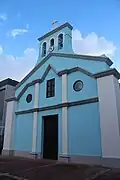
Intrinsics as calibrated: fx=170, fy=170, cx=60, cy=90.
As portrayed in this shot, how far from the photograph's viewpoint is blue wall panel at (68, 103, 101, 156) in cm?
945

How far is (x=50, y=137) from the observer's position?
12234 mm

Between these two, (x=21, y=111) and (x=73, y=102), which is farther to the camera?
(x=21, y=111)

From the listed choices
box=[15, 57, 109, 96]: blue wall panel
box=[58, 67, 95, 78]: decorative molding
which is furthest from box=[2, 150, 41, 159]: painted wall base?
box=[58, 67, 95, 78]: decorative molding

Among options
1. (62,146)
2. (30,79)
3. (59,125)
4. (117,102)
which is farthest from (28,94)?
(117,102)

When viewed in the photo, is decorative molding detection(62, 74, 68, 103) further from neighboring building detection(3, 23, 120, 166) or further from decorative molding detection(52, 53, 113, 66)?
decorative molding detection(52, 53, 113, 66)

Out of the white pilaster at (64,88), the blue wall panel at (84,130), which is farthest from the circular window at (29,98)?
the blue wall panel at (84,130)

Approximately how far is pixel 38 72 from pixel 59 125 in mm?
5157

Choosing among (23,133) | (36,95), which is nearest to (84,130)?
(36,95)

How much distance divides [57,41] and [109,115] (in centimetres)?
811

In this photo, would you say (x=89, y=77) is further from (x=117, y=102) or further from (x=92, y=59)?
(x=117, y=102)

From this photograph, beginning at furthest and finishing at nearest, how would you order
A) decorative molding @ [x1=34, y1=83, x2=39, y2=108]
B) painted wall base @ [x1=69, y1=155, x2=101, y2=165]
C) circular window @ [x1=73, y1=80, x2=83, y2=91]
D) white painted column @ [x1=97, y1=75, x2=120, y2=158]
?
1. decorative molding @ [x1=34, y1=83, x2=39, y2=108]
2. circular window @ [x1=73, y1=80, x2=83, y2=91]
3. painted wall base @ [x1=69, y1=155, x2=101, y2=165]
4. white painted column @ [x1=97, y1=75, x2=120, y2=158]

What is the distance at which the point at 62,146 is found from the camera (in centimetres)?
1064

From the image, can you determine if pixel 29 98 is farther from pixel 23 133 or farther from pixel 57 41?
pixel 57 41

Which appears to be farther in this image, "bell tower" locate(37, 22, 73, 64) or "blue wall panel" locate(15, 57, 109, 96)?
"bell tower" locate(37, 22, 73, 64)
